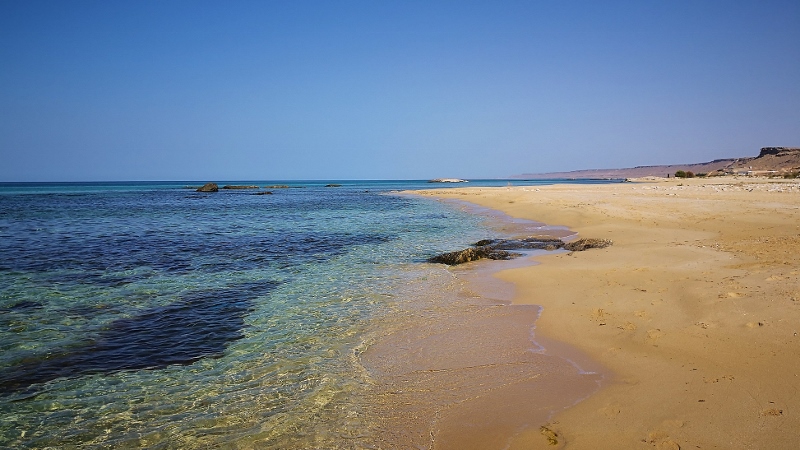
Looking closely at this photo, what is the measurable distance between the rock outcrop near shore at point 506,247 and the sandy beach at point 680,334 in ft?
3.09

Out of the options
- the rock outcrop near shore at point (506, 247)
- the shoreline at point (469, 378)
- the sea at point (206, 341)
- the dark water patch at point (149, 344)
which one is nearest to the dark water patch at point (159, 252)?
the sea at point (206, 341)

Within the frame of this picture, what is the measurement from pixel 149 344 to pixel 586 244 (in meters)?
11.9

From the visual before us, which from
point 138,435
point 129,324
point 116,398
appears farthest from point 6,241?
point 138,435

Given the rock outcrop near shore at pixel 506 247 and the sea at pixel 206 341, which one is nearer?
the sea at pixel 206 341

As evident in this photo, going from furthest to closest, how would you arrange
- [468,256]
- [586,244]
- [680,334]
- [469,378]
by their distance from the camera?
[586,244] < [468,256] < [680,334] < [469,378]

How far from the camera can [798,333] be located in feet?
17.9

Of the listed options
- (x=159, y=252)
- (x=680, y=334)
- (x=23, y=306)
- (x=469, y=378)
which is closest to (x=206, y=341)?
(x=469, y=378)

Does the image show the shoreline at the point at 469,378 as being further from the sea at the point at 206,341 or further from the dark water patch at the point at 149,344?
the dark water patch at the point at 149,344

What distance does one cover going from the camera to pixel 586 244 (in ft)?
43.7

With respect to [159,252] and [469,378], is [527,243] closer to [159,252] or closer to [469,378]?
[469,378]

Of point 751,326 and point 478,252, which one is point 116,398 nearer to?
point 751,326

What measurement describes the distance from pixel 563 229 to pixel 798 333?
43.2 feet

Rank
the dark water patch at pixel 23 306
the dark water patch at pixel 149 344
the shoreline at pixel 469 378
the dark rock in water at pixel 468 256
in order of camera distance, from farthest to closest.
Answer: the dark rock in water at pixel 468 256
the dark water patch at pixel 23 306
the dark water patch at pixel 149 344
the shoreline at pixel 469 378

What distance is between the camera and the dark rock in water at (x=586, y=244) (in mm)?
13086
